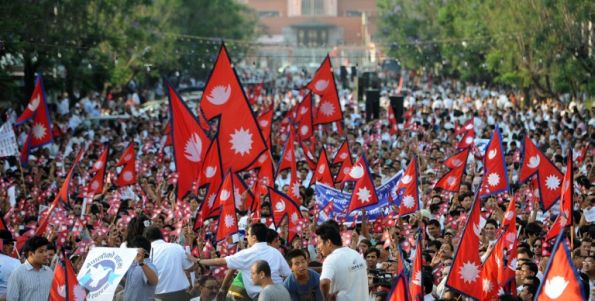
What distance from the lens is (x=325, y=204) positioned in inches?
622

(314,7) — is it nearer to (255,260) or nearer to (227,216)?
(227,216)

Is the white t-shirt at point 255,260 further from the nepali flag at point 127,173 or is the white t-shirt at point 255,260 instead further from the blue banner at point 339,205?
the nepali flag at point 127,173

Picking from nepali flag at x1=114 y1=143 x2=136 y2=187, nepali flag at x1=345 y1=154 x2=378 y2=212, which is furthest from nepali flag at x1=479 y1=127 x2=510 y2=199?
nepali flag at x1=114 y1=143 x2=136 y2=187

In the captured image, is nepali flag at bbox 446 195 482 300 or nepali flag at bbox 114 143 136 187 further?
nepali flag at bbox 114 143 136 187

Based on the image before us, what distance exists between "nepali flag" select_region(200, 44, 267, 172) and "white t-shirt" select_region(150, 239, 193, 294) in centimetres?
464

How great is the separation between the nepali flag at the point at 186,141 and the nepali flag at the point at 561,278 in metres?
7.68

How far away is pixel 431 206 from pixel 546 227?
182 centimetres

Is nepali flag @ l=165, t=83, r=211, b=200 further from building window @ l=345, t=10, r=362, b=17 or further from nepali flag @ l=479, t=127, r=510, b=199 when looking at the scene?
building window @ l=345, t=10, r=362, b=17

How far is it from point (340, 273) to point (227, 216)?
4225mm

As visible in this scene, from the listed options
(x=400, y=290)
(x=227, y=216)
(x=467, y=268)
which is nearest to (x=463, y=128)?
(x=227, y=216)

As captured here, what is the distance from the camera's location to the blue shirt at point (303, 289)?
9570 millimetres

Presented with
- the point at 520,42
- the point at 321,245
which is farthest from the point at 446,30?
the point at 321,245

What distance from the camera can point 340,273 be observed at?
927cm

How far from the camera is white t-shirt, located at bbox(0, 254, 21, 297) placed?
10.4 metres
